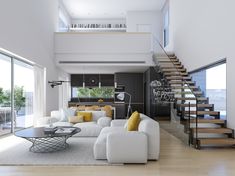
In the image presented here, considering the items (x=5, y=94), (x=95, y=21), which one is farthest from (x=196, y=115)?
(x=95, y=21)

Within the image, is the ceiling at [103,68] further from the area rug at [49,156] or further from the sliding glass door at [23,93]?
the area rug at [49,156]

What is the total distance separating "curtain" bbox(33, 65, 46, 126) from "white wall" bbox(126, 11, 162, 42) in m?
6.88

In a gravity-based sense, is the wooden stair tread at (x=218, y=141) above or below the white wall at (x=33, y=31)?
below

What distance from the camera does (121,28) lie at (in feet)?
50.8

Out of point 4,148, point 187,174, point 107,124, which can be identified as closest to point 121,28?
point 107,124

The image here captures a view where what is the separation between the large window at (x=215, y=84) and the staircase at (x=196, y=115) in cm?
15

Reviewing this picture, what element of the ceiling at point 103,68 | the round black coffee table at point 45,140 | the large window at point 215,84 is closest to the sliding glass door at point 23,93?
the round black coffee table at point 45,140

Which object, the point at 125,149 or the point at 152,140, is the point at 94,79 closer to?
the point at 152,140

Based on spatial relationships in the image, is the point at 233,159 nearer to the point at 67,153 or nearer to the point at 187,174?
the point at 187,174

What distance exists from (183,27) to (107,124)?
5483mm

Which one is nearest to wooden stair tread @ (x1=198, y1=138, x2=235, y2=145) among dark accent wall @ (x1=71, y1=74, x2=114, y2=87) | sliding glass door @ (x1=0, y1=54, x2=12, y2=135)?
sliding glass door @ (x1=0, y1=54, x2=12, y2=135)

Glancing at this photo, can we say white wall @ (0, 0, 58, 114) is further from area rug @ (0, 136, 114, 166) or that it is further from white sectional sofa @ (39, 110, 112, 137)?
area rug @ (0, 136, 114, 166)

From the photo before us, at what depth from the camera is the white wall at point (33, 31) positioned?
6155mm

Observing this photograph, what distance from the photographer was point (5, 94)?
22.1 ft
